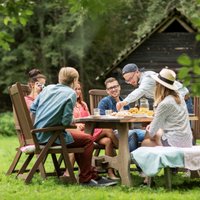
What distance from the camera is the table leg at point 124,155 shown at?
7.58 m

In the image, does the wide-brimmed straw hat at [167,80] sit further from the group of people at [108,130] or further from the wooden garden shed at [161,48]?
the wooden garden shed at [161,48]

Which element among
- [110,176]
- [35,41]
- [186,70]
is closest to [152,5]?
[35,41]

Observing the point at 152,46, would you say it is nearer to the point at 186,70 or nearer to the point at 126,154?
the point at 126,154

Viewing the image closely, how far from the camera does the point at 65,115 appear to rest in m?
7.43

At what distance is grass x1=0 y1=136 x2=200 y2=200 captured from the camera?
6633 millimetres

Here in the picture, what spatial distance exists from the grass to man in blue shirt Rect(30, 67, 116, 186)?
36 centimetres

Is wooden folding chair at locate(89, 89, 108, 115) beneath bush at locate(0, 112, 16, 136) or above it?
above

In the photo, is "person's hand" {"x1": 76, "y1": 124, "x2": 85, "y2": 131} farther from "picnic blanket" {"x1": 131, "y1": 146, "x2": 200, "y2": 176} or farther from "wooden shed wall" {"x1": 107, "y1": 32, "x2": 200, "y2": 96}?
"wooden shed wall" {"x1": 107, "y1": 32, "x2": 200, "y2": 96}

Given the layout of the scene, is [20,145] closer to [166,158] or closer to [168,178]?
[168,178]

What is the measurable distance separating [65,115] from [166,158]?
4.12ft

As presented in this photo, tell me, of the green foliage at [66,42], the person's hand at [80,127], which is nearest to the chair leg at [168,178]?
the person's hand at [80,127]

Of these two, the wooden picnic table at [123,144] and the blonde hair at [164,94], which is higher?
the blonde hair at [164,94]

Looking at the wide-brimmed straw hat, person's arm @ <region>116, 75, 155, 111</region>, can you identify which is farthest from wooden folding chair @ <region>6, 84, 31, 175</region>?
the wide-brimmed straw hat

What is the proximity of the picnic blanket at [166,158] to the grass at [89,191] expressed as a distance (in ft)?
0.87
